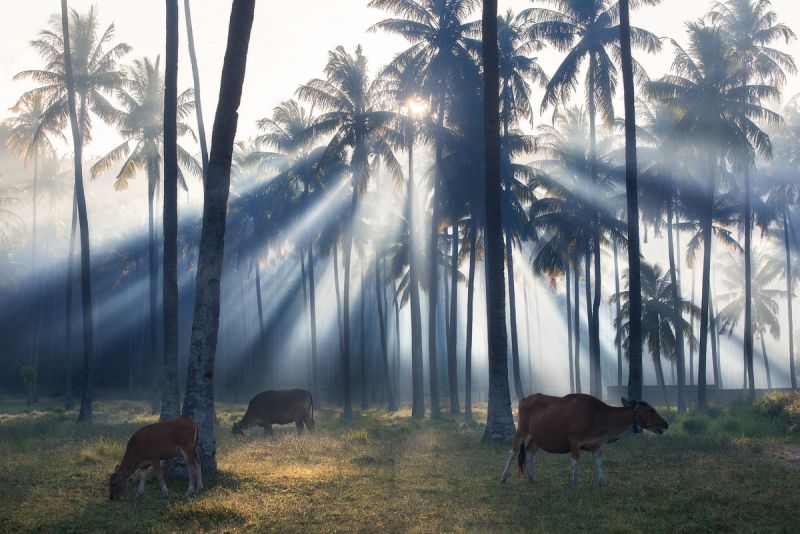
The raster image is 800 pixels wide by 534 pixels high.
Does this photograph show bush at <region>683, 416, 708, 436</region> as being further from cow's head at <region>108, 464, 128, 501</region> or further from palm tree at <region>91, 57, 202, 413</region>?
palm tree at <region>91, 57, 202, 413</region>

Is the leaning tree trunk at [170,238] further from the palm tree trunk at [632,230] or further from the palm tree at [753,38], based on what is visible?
the palm tree at [753,38]

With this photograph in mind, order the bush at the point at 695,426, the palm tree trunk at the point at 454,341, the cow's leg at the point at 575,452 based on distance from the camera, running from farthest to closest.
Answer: the palm tree trunk at the point at 454,341 < the bush at the point at 695,426 < the cow's leg at the point at 575,452

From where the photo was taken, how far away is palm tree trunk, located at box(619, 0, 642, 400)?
2478 centimetres

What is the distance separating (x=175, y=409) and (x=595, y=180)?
25.5m

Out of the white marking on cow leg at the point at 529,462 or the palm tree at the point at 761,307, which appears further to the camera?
the palm tree at the point at 761,307

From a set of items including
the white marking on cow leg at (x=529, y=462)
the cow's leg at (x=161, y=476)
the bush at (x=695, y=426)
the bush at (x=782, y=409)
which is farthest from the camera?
the bush at (x=695, y=426)

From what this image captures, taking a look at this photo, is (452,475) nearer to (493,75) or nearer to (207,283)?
(207,283)

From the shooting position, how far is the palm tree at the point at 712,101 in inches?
1433

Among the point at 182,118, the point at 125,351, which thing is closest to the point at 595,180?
the point at 182,118

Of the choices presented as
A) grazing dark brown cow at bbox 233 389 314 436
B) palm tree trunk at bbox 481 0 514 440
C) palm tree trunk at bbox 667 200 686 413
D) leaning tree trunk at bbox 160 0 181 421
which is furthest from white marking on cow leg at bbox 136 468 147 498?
palm tree trunk at bbox 667 200 686 413

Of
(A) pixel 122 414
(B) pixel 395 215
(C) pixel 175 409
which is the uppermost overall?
(B) pixel 395 215

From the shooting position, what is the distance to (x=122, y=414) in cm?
3994

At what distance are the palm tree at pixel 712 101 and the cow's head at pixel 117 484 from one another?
96.6ft

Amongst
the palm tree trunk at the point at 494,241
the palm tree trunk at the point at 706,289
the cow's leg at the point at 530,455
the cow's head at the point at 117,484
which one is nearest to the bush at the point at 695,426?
the palm tree trunk at the point at 494,241
